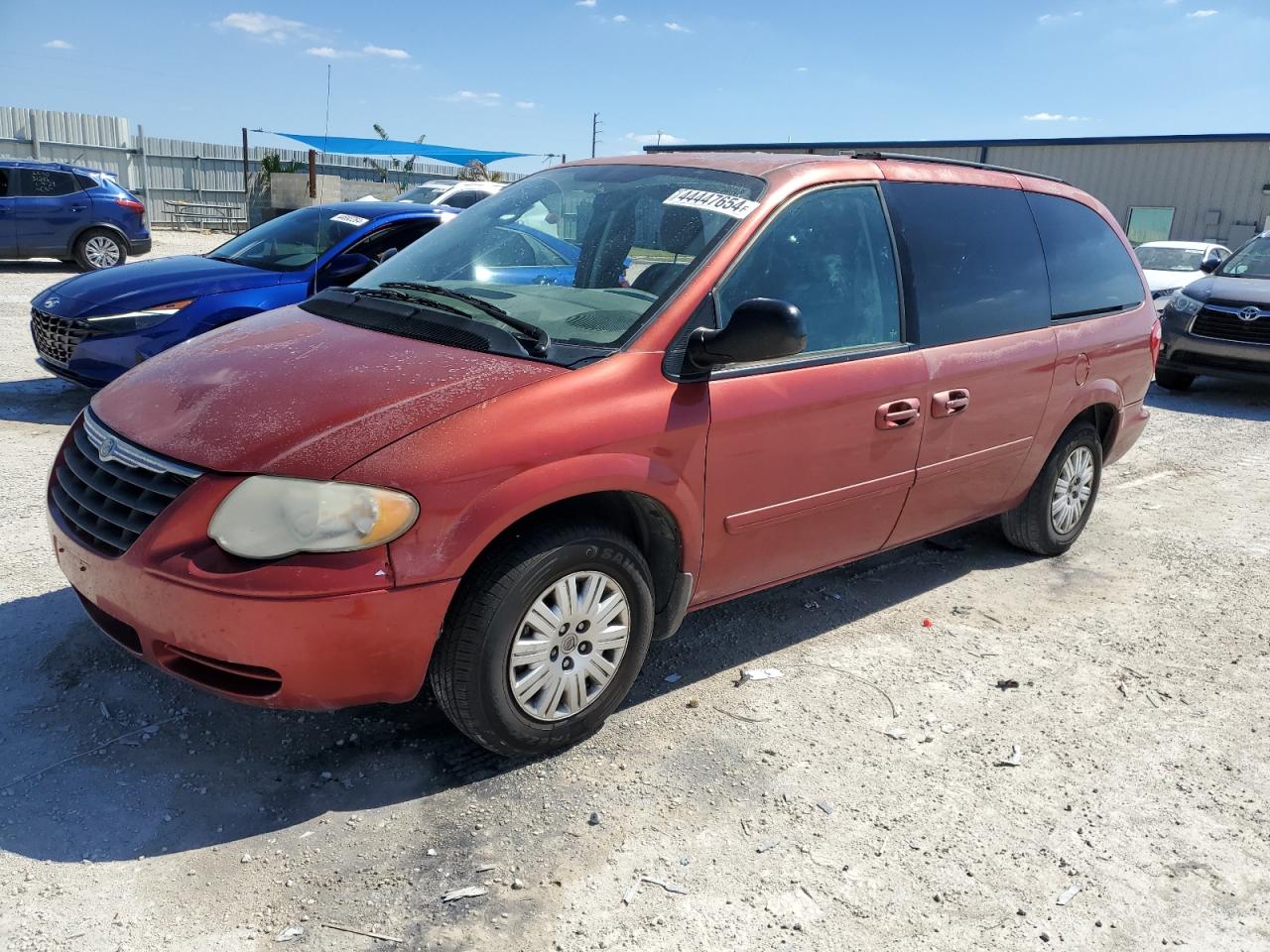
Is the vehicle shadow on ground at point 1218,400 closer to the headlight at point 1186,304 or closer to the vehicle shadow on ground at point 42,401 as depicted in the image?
the headlight at point 1186,304

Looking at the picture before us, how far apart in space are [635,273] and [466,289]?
62cm

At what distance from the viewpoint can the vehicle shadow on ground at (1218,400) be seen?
32.6 ft

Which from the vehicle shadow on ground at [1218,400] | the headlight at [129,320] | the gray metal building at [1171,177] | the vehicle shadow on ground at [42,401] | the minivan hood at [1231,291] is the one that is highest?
the gray metal building at [1171,177]

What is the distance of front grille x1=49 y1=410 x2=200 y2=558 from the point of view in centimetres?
279

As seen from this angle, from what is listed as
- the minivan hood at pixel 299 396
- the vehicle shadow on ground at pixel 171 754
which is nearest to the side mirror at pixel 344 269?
the vehicle shadow on ground at pixel 171 754

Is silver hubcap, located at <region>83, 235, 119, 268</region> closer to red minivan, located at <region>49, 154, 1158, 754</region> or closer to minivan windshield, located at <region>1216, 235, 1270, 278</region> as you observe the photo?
red minivan, located at <region>49, 154, 1158, 754</region>

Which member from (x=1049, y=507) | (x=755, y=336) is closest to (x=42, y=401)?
(x=755, y=336)

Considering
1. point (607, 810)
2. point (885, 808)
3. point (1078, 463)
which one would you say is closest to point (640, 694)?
point (607, 810)

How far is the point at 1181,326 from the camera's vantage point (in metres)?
10.4

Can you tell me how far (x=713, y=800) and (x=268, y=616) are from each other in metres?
1.40

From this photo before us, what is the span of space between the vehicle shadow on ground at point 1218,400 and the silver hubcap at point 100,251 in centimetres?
1487

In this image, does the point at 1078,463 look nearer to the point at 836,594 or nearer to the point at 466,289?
the point at 836,594

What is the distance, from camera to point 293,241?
7.50 metres

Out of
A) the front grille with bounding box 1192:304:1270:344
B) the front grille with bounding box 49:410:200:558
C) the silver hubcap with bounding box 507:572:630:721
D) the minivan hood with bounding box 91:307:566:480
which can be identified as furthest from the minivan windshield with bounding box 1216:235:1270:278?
the front grille with bounding box 49:410:200:558
